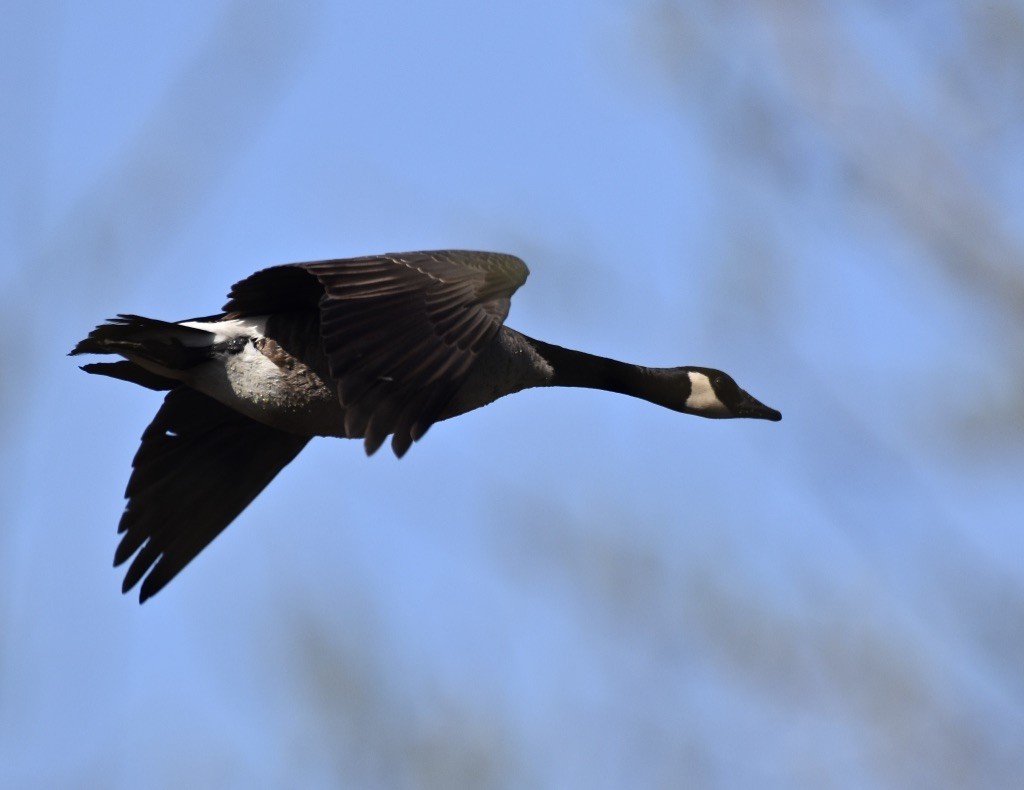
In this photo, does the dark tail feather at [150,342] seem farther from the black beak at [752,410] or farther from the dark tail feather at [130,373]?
the black beak at [752,410]

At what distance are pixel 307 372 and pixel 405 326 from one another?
46.6 inches

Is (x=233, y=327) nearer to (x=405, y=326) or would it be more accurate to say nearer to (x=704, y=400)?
(x=405, y=326)

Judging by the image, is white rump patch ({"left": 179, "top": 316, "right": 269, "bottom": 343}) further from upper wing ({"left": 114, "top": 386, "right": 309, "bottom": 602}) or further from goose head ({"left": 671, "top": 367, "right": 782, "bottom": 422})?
goose head ({"left": 671, "top": 367, "right": 782, "bottom": 422})

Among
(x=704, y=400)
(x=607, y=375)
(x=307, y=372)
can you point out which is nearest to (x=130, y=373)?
(x=307, y=372)

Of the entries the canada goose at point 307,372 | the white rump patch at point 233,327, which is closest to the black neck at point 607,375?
the canada goose at point 307,372

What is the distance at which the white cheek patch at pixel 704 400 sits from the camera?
10055 mm

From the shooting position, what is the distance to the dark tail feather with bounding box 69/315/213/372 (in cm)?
802

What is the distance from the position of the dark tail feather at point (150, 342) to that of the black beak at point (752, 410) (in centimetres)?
342

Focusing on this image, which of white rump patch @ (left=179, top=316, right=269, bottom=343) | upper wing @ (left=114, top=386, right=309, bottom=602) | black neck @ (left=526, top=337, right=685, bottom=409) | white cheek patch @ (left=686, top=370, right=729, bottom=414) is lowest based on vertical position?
upper wing @ (left=114, top=386, right=309, bottom=602)

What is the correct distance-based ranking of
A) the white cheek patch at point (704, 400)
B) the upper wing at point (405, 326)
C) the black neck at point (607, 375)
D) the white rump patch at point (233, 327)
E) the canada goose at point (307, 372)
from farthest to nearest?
the white cheek patch at point (704, 400) < the black neck at point (607, 375) < the white rump patch at point (233, 327) < the canada goose at point (307, 372) < the upper wing at point (405, 326)

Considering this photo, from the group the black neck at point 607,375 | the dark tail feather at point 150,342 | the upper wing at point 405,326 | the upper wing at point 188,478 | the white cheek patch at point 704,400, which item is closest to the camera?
the upper wing at point 405,326

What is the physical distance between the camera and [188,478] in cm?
882

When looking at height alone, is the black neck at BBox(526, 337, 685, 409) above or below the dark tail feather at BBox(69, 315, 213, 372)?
above

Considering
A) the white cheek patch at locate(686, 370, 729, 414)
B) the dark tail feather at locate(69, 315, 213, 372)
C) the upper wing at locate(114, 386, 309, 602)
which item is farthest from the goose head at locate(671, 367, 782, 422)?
the dark tail feather at locate(69, 315, 213, 372)
